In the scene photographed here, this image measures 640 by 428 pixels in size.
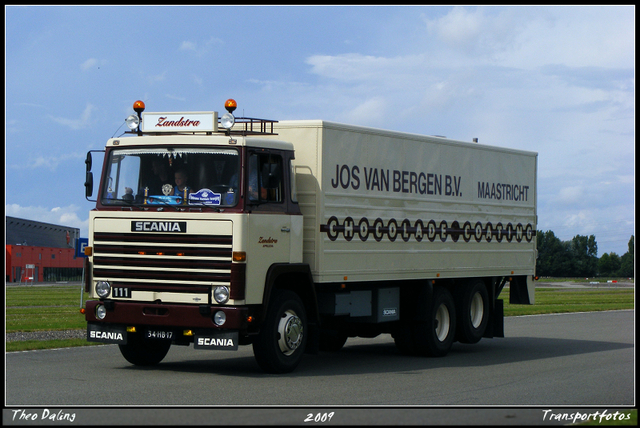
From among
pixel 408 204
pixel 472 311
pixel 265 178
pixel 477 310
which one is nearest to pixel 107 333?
pixel 265 178

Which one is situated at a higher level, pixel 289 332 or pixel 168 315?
pixel 168 315

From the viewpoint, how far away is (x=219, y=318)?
11352 mm

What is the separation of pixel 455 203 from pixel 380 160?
2483 mm

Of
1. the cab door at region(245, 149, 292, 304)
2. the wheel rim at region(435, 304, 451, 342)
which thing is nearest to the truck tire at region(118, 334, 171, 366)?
the cab door at region(245, 149, 292, 304)

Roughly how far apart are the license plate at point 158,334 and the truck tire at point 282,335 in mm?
1172

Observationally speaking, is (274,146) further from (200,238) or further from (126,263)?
(126,263)

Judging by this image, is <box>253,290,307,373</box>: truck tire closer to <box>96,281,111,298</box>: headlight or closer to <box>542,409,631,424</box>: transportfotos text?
<box>96,281,111,298</box>: headlight

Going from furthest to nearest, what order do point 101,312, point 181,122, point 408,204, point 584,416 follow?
point 408,204 → point 181,122 → point 101,312 → point 584,416

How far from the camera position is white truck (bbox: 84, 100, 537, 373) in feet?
37.7

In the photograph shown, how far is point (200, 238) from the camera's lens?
11.4 meters

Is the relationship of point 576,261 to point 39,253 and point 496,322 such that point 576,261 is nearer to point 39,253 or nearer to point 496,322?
point 39,253

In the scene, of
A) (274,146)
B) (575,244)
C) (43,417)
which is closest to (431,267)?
(274,146)

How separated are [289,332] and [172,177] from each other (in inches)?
106

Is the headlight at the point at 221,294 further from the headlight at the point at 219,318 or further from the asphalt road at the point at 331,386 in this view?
the asphalt road at the point at 331,386
